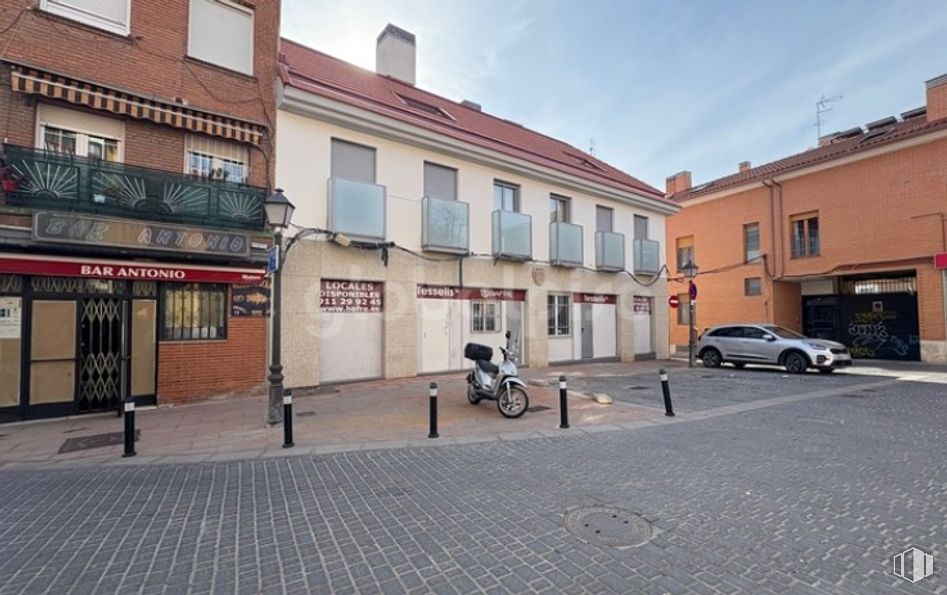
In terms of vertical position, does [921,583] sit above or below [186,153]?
below

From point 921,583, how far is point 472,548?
2.85 metres

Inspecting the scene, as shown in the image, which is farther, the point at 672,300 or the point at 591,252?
the point at 672,300

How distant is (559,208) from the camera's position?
53.3 feet

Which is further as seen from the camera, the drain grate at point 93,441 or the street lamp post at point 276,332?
the street lamp post at point 276,332

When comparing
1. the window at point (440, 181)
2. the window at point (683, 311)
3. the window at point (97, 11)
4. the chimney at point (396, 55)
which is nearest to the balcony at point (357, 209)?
the window at point (440, 181)

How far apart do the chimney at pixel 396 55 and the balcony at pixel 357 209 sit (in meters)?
7.72

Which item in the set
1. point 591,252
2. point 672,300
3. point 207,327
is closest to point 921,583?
point 207,327

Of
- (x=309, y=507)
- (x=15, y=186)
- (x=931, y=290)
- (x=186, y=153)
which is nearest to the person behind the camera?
(x=309, y=507)

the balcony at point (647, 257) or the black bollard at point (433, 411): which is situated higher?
the balcony at point (647, 257)

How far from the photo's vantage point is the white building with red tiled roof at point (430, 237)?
→ 10.9 m

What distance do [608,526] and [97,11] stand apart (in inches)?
480

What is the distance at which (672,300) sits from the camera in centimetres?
1809

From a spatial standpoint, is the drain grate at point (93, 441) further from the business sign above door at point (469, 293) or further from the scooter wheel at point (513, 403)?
the business sign above door at point (469, 293)

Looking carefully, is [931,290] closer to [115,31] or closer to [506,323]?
[506,323]
